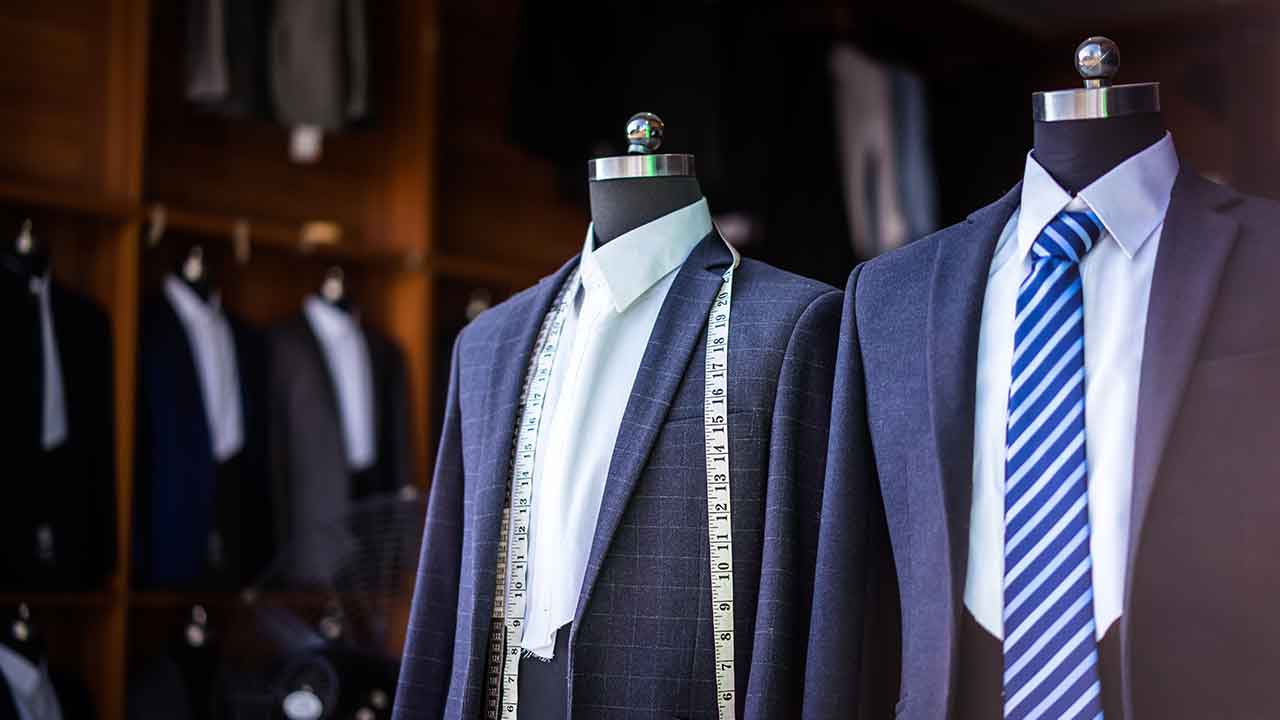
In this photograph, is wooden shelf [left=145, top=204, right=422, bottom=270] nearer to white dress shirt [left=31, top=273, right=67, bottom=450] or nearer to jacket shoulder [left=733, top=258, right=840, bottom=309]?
white dress shirt [left=31, top=273, right=67, bottom=450]

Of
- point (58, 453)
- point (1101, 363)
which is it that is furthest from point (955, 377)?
point (58, 453)

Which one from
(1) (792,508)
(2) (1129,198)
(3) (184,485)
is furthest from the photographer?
(3) (184,485)

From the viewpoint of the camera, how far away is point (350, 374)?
4.09 metres

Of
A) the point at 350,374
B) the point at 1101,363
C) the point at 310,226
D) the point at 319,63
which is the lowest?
the point at 350,374

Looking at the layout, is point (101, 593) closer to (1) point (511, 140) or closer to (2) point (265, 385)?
(2) point (265, 385)

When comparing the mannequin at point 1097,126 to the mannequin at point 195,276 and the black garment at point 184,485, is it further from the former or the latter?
the mannequin at point 195,276

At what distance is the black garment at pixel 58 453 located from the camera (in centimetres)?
326

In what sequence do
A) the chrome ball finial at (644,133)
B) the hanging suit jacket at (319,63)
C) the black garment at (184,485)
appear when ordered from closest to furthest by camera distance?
1. the chrome ball finial at (644,133)
2. the black garment at (184,485)
3. the hanging suit jacket at (319,63)

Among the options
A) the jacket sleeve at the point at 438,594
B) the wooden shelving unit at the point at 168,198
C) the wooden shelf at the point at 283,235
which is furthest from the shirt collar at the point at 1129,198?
the wooden shelf at the point at 283,235

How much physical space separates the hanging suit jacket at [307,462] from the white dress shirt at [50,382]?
2.19 ft

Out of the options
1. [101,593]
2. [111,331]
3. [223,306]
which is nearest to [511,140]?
[223,306]

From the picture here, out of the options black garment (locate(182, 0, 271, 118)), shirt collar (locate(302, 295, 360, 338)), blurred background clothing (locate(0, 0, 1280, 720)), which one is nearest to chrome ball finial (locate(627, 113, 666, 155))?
blurred background clothing (locate(0, 0, 1280, 720))

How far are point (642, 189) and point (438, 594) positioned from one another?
2.00 feet

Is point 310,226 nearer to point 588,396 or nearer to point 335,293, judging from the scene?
point 335,293
